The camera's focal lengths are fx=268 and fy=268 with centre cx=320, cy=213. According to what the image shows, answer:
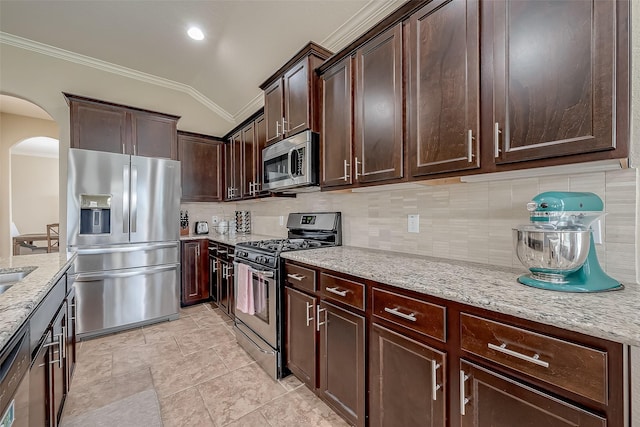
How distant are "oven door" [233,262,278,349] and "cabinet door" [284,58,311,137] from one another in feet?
3.97

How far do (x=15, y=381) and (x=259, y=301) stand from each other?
1.43 meters

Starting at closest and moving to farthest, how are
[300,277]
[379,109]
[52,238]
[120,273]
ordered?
1. [379,109]
2. [300,277]
3. [120,273]
4. [52,238]

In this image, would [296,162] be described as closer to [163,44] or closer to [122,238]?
[122,238]

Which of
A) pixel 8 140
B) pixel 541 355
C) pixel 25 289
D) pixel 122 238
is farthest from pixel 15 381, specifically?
pixel 8 140

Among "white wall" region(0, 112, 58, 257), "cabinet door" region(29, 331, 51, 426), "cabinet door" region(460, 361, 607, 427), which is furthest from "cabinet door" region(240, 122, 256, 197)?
"white wall" region(0, 112, 58, 257)

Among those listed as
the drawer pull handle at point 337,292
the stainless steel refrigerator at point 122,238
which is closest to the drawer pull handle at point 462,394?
the drawer pull handle at point 337,292

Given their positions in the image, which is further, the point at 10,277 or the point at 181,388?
the point at 181,388

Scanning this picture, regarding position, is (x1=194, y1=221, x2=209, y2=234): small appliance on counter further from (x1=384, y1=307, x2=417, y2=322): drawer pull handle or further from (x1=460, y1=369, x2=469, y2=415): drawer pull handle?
(x1=460, y1=369, x2=469, y2=415): drawer pull handle

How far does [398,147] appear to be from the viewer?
1.57 metres

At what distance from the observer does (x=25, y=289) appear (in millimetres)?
1034

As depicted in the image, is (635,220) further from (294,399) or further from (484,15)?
(294,399)

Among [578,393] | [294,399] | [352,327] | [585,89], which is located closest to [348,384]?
[352,327]

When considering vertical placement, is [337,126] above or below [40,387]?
above

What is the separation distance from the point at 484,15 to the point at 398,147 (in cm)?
68
